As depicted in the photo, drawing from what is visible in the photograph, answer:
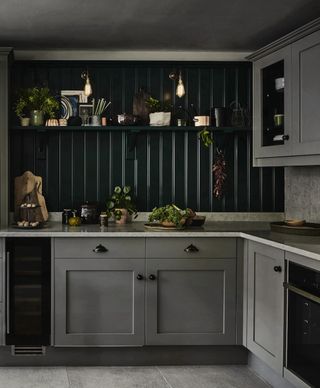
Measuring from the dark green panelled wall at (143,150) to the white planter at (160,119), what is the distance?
0.13 metres

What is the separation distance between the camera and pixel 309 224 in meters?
4.32

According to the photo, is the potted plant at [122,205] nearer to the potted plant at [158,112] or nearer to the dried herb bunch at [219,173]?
the potted plant at [158,112]

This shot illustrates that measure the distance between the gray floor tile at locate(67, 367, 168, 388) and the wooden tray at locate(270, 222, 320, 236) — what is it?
49.1 inches

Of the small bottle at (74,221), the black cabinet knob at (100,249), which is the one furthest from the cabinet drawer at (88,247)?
the small bottle at (74,221)

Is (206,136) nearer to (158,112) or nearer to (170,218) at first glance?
(158,112)

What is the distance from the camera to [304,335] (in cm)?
328

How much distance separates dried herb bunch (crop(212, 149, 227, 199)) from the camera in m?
4.98

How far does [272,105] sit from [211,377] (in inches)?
75.8

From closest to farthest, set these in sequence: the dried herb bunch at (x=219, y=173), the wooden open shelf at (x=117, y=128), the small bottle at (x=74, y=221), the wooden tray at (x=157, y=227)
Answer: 1. the wooden tray at (x=157, y=227)
2. the small bottle at (x=74, y=221)
3. the wooden open shelf at (x=117, y=128)
4. the dried herb bunch at (x=219, y=173)

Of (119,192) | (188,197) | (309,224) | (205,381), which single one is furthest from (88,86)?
(205,381)

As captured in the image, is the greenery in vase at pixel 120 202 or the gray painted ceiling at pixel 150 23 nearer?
the gray painted ceiling at pixel 150 23

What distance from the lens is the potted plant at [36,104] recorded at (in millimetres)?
4770

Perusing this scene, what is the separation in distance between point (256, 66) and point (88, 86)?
4.18 feet

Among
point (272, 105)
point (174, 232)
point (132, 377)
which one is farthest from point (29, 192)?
point (272, 105)
